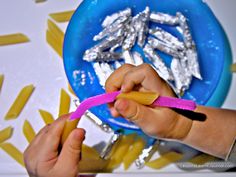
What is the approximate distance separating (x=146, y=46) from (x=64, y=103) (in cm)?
19

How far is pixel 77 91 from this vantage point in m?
0.70

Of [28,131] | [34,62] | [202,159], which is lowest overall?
[202,159]

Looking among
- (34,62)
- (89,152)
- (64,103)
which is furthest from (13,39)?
(89,152)

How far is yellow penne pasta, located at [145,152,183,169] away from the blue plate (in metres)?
0.08

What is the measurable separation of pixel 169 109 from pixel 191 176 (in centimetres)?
10

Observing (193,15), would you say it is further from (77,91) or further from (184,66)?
(77,91)

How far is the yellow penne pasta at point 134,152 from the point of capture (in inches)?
28.0

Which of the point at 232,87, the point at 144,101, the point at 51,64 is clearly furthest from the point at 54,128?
the point at 232,87

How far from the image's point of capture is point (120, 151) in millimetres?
715

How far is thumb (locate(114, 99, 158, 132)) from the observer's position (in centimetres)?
47

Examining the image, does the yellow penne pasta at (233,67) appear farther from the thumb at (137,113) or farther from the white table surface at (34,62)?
the thumb at (137,113)

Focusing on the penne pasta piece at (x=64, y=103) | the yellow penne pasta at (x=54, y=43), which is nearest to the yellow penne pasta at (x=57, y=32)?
the yellow penne pasta at (x=54, y=43)

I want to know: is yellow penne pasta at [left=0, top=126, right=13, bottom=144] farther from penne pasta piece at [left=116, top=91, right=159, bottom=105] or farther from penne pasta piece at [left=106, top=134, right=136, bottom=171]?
penne pasta piece at [left=116, top=91, right=159, bottom=105]

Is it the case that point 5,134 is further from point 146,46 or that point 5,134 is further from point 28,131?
point 146,46
